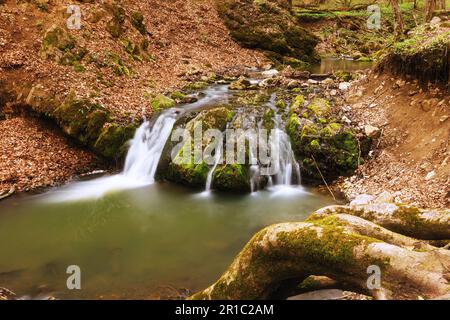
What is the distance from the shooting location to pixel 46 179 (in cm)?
1046

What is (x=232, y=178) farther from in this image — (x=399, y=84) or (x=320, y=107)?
(x=399, y=84)

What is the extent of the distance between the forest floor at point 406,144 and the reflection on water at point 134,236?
155 cm

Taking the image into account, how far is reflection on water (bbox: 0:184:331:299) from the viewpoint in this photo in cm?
661

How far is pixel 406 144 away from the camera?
9.45m

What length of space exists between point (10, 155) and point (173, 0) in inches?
605

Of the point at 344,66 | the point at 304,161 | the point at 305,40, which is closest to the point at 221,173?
the point at 304,161

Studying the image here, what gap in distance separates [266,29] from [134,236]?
63.5 ft

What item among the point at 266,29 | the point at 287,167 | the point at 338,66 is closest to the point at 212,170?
the point at 287,167

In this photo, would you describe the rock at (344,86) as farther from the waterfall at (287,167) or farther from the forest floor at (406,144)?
the waterfall at (287,167)

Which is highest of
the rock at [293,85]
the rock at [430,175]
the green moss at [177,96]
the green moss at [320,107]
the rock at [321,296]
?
the rock at [293,85]

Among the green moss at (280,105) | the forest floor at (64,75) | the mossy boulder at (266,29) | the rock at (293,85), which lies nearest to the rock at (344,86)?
the rock at (293,85)

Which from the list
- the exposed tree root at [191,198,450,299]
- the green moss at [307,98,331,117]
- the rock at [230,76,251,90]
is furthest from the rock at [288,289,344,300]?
the rock at [230,76,251,90]

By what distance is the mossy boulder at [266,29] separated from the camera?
2362 centimetres
